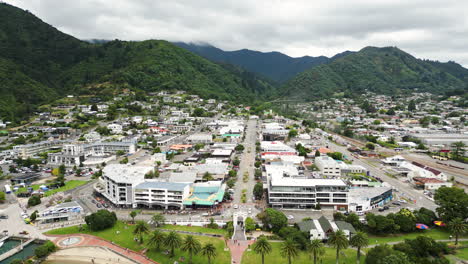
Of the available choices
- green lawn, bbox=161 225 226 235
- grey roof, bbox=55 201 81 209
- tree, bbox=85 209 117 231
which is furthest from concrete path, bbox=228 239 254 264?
grey roof, bbox=55 201 81 209

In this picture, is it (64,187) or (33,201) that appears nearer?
(33,201)

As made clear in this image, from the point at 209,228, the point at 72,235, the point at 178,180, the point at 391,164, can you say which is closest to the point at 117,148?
the point at 178,180

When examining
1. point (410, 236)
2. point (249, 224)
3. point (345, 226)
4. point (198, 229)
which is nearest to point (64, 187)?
point (198, 229)

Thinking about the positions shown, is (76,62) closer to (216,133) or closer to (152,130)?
(152,130)

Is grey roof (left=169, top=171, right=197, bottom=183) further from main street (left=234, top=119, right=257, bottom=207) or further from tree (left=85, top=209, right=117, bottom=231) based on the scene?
tree (left=85, top=209, right=117, bottom=231)

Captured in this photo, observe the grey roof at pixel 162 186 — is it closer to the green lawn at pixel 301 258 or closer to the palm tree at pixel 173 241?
the palm tree at pixel 173 241

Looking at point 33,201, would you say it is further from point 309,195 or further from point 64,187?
point 309,195
